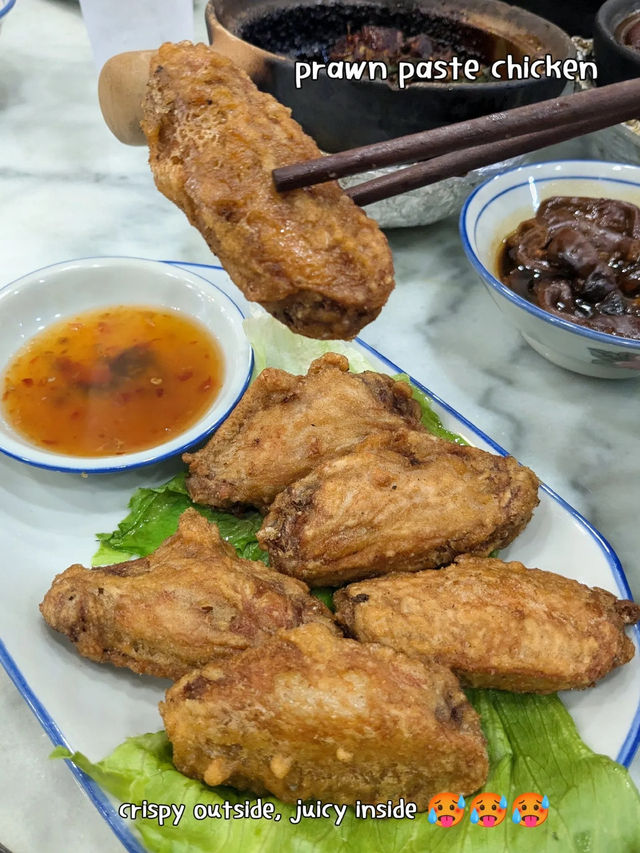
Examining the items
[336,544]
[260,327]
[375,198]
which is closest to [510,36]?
[260,327]

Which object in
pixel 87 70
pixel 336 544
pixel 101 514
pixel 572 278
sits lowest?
pixel 101 514

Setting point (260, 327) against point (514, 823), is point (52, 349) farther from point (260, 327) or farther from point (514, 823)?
point (514, 823)

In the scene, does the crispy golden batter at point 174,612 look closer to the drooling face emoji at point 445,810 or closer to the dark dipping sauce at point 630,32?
the drooling face emoji at point 445,810

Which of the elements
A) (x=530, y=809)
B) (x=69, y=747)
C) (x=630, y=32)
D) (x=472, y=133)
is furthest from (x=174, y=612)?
(x=630, y=32)

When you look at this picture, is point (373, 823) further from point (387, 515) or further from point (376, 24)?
point (376, 24)

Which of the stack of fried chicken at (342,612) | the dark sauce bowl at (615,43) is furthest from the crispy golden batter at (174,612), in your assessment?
the dark sauce bowl at (615,43)

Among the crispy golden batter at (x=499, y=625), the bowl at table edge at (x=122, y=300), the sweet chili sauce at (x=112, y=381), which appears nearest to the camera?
the crispy golden batter at (x=499, y=625)
